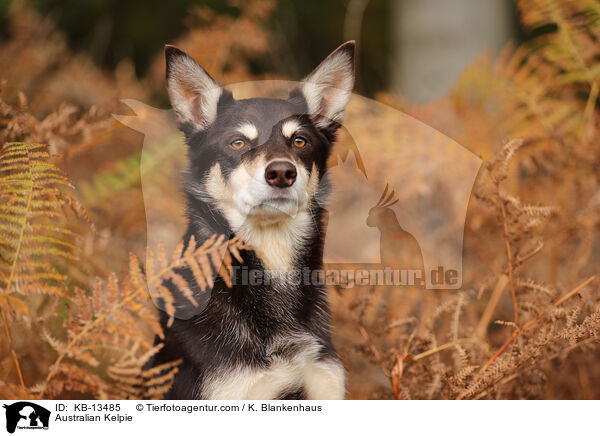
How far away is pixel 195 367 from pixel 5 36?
3.91 meters

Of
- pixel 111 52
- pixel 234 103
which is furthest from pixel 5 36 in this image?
pixel 234 103

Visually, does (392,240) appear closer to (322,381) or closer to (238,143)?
(322,381)

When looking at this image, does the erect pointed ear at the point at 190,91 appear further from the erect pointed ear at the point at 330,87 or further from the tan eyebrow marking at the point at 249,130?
the erect pointed ear at the point at 330,87

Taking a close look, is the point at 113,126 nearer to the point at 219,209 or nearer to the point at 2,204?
the point at 2,204

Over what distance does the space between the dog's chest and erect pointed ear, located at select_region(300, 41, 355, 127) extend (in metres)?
0.85

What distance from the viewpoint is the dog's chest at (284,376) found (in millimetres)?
1975

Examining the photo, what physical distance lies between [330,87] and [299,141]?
0.25 m

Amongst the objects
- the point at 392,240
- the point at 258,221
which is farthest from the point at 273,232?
the point at 392,240

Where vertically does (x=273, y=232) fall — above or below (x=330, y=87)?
below

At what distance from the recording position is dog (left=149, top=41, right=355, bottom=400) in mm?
1975

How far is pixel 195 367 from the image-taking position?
2.00 meters
